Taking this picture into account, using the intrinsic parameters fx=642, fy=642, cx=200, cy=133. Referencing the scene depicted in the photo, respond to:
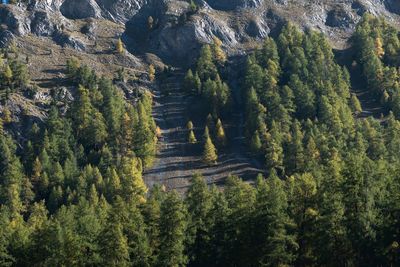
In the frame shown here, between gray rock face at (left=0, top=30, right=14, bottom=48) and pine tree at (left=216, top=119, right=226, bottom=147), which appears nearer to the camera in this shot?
pine tree at (left=216, top=119, right=226, bottom=147)

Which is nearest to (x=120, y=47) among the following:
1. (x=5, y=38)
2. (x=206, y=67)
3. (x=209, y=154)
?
(x=206, y=67)

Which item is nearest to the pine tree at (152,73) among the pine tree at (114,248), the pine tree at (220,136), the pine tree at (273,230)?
the pine tree at (220,136)

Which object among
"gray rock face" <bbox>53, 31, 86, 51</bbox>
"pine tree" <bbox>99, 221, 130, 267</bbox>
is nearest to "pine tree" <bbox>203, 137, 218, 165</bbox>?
"gray rock face" <bbox>53, 31, 86, 51</bbox>

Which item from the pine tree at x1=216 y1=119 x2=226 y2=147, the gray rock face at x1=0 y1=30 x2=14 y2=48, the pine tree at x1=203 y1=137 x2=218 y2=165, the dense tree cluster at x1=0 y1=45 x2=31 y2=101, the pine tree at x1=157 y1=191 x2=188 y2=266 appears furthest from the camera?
the gray rock face at x1=0 y1=30 x2=14 y2=48

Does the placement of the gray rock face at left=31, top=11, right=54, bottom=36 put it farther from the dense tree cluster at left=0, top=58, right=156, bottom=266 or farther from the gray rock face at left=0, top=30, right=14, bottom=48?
the dense tree cluster at left=0, top=58, right=156, bottom=266

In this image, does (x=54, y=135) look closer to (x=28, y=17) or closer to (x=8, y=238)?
(x=8, y=238)

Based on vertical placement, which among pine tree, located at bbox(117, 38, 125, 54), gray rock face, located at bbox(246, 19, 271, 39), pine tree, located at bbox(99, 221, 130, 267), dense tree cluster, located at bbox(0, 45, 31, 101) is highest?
gray rock face, located at bbox(246, 19, 271, 39)

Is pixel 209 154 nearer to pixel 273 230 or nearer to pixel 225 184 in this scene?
pixel 225 184
